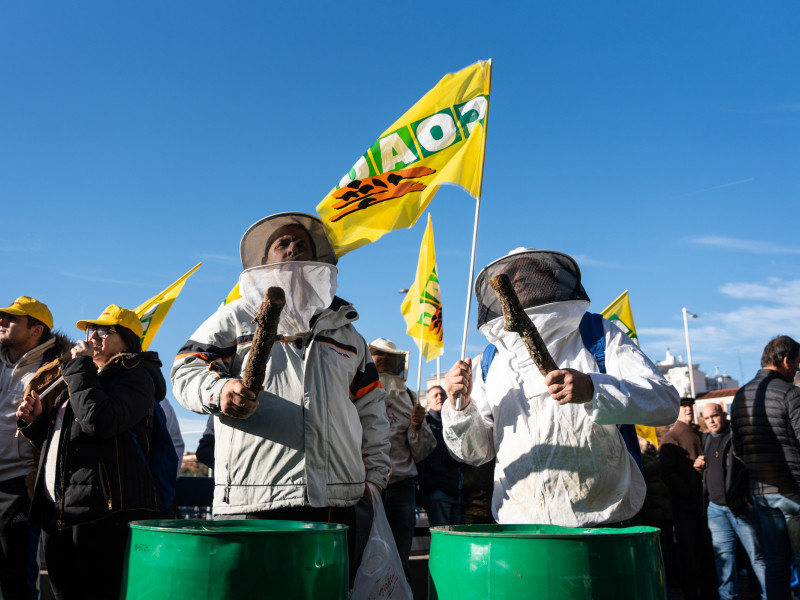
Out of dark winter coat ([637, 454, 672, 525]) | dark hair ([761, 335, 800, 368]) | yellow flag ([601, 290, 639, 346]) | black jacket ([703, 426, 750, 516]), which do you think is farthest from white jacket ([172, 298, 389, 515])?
yellow flag ([601, 290, 639, 346])

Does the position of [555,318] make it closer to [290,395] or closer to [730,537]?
[290,395]

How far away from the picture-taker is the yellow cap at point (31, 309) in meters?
5.02

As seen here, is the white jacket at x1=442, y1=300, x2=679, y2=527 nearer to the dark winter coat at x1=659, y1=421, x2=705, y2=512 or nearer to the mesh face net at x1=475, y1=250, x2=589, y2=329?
the mesh face net at x1=475, y1=250, x2=589, y2=329

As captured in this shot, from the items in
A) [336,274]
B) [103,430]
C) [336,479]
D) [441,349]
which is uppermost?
[441,349]

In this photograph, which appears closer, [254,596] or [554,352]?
[254,596]

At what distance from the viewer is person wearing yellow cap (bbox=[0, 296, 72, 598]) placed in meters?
4.54

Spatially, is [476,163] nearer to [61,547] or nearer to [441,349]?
[61,547]

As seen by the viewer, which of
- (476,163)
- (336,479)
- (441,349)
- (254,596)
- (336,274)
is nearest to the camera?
(254,596)

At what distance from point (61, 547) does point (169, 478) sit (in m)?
0.76

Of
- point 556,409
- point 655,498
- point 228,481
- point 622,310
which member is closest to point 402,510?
point 655,498

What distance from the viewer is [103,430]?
3.84 meters

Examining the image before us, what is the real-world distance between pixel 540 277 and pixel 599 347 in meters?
0.42

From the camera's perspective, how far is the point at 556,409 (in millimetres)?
2975

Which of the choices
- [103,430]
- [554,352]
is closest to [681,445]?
[554,352]
